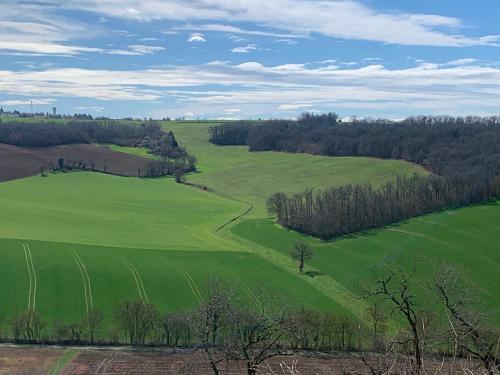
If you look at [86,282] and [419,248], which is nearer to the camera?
[86,282]

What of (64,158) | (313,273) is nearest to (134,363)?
(313,273)

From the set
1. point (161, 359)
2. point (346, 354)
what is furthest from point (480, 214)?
point (161, 359)

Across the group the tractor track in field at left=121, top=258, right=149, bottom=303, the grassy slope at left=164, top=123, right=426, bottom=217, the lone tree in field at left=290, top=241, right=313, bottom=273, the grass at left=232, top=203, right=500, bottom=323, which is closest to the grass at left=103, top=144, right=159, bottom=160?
the grassy slope at left=164, top=123, right=426, bottom=217

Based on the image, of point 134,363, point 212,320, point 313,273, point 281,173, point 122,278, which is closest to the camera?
point 212,320

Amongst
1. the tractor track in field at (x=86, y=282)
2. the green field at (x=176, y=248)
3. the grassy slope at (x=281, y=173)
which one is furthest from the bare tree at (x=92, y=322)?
the grassy slope at (x=281, y=173)

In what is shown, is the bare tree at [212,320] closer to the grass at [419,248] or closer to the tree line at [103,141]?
the grass at [419,248]

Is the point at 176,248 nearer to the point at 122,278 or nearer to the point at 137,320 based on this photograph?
the point at 122,278

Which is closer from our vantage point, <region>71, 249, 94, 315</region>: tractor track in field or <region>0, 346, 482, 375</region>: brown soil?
<region>0, 346, 482, 375</region>: brown soil

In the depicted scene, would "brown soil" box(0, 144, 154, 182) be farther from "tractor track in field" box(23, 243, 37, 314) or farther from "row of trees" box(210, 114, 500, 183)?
"tractor track in field" box(23, 243, 37, 314)
